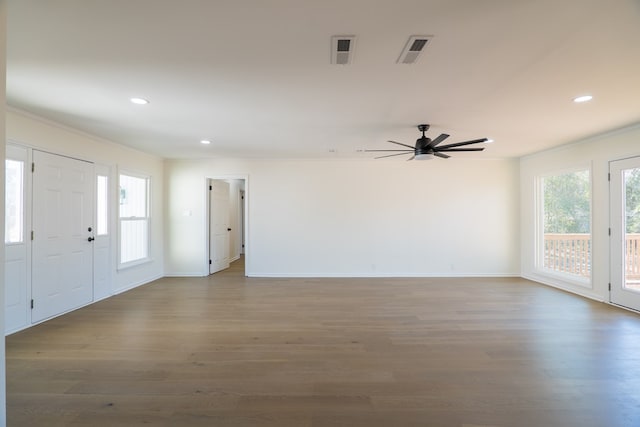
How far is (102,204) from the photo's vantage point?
183 inches

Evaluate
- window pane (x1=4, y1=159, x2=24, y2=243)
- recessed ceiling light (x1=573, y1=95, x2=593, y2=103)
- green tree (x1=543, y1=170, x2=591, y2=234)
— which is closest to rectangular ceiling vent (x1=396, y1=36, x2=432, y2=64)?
recessed ceiling light (x1=573, y1=95, x2=593, y2=103)

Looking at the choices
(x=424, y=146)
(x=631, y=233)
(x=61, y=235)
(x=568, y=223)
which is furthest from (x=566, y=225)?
(x=61, y=235)

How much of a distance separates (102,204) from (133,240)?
41.6 inches

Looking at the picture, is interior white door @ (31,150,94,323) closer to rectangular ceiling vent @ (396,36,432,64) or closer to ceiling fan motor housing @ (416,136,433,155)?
rectangular ceiling vent @ (396,36,432,64)

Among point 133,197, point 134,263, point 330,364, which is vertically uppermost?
point 133,197

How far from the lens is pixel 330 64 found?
2256mm

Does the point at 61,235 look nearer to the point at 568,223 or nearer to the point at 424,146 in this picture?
the point at 424,146

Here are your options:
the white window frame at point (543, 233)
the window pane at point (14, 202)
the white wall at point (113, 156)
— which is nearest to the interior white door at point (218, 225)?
the white wall at point (113, 156)

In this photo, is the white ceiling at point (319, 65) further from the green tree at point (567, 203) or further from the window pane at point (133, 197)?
the window pane at point (133, 197)

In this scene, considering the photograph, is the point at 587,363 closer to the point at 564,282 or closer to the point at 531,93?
the point at 531,93

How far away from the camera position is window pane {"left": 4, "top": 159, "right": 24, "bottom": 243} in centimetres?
328

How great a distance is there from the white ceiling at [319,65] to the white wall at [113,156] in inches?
9.4

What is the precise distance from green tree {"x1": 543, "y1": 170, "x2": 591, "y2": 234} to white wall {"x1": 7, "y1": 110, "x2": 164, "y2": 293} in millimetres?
7740

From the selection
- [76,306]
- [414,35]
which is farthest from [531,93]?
[76,306]
